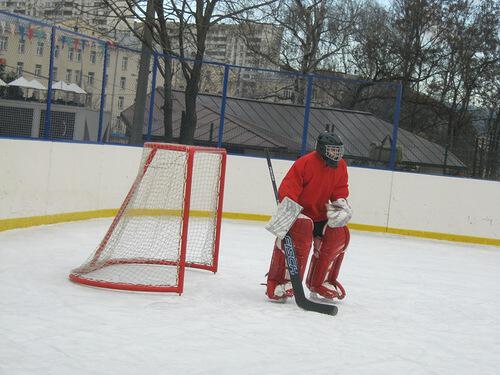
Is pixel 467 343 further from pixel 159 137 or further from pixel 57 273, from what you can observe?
pixel 159 137

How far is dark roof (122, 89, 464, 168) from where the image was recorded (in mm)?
11039

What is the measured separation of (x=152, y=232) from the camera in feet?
19.1

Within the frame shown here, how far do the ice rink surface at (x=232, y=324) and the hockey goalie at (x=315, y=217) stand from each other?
183mm

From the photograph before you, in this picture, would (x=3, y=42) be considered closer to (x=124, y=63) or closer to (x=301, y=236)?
(x=124, y=63)

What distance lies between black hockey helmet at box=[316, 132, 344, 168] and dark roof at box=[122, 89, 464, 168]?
230 inches

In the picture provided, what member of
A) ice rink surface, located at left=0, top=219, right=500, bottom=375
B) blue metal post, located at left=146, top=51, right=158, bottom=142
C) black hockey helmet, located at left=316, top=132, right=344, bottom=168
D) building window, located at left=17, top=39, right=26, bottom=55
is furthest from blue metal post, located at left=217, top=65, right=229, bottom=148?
black hockey helmet, located at left=316, top=132, right=344, bottom=168

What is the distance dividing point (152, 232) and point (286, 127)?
5746 millimetres

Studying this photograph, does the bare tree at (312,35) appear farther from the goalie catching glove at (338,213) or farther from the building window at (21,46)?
the goalie catching glove at (338,213)

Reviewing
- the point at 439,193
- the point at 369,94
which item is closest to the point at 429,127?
the point at 369,94

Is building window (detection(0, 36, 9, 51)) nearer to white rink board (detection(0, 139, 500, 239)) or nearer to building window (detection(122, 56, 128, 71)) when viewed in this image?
white rink board (detection(0, 139, 500, 239))

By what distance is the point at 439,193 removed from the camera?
10.4 meters

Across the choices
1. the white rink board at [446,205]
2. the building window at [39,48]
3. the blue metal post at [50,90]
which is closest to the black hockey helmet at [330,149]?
the blue metal post at [50,90]

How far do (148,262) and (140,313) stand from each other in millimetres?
1483

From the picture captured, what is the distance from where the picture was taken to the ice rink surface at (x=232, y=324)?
3.59 metres
